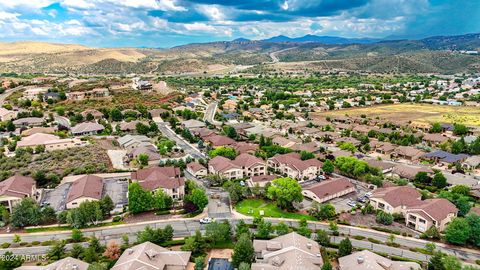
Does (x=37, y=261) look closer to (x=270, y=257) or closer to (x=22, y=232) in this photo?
(x=22, y=232)

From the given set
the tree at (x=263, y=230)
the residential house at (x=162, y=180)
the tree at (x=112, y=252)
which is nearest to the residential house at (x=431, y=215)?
the tree at (x=263, y=230)

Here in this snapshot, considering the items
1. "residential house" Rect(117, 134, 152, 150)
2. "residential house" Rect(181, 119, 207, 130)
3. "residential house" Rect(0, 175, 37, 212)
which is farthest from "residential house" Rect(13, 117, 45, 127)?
"residential house" Rect(0, 175, 37, 212)

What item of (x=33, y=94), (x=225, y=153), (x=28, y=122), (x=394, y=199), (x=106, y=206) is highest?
(x=33, y=94)

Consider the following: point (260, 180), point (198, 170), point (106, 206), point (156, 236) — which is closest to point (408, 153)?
point (260, 180)

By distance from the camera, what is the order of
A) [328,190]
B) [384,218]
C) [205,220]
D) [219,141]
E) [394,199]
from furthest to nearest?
[219,141] → [328,190] → [394,199] → [384,218] → [205,220]

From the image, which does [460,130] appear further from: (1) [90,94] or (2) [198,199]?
(1) [90,94]

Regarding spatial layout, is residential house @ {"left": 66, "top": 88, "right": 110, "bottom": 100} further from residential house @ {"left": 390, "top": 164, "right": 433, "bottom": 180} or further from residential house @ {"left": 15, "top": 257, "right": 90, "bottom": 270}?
residential house @ {"left": 390, "top": 164, "right": 433, "bottom": 180}

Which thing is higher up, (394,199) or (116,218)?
(394,199)
